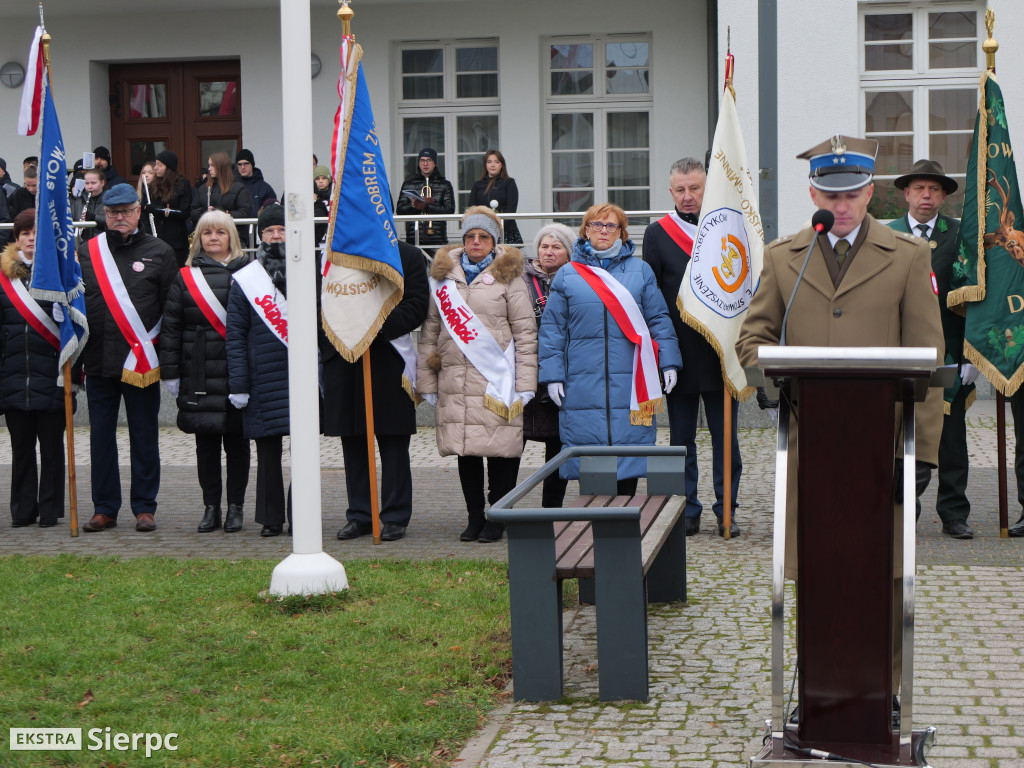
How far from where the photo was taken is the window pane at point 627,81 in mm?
18438

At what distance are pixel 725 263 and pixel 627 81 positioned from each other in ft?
35.5

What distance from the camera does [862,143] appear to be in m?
4.44

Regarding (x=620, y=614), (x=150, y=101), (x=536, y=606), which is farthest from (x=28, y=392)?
(x=150, y=101)

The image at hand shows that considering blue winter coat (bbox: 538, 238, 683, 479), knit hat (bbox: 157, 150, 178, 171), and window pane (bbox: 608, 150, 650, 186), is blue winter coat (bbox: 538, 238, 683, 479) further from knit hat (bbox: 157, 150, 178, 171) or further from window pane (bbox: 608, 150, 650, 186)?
window pane (bbox: 608, 150, 650, 186)

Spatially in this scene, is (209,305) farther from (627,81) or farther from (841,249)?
(627,81)

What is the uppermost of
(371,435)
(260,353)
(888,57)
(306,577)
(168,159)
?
(888,57)

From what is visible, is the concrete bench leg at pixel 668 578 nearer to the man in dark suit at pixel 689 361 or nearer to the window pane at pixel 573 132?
the man in dark suit at pixel 689 361

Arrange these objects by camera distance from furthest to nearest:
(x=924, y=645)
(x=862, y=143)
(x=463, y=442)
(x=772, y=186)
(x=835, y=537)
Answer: (x=772, y=186) → (x=463, y=442) → (x=924, y=645) → (x=862, y=143) → (x=835, y=537)

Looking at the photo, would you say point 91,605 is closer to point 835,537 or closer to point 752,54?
point 835,537

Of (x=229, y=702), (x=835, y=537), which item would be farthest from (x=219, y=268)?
(x=835, y=537)

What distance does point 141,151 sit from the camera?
780 inches

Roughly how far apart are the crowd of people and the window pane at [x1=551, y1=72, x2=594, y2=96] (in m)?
10.3

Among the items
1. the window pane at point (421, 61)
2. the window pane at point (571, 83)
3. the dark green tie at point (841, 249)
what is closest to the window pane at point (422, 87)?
the window pane at point (421, 61)

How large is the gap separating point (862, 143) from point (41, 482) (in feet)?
21.8
